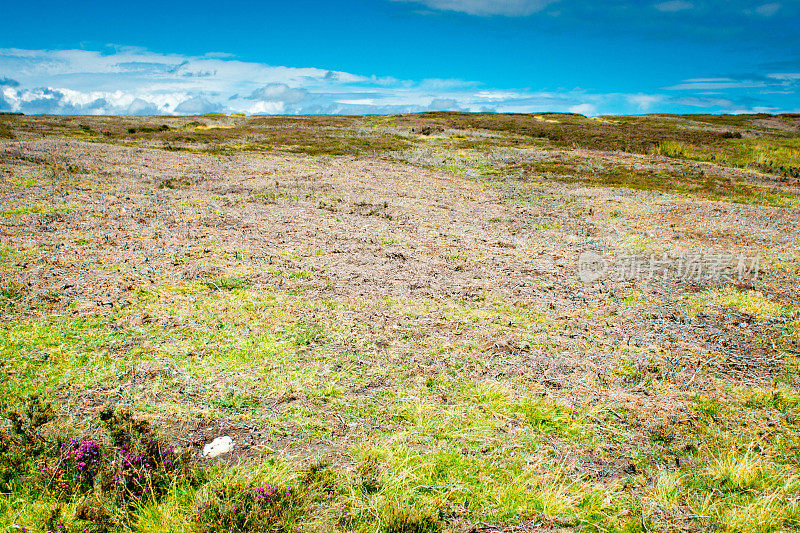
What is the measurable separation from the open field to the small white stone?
10cm

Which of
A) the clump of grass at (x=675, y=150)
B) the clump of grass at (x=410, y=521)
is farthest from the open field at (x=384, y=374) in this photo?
the clump of grass at (x=675, y=150)

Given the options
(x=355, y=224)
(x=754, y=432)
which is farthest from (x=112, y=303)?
(x=754, y=432)

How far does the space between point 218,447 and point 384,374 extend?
2150mm

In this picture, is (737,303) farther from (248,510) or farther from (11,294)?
(11,294)

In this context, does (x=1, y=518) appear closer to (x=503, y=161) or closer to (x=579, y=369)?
(x=579, y=369)

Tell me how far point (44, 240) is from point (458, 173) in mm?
20581

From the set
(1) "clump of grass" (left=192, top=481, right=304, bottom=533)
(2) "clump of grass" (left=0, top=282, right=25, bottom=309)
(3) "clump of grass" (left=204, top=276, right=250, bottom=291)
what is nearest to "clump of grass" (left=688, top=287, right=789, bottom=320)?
(1) "clump of grass" (left=192, top=481, right=304, bottom=533)

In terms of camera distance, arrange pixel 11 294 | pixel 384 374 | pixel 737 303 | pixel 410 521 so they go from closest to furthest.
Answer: pixel 410 521 < pixel 384 374 < pixel 11 294 < pixel 737 303

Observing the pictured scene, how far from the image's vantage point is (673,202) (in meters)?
17.4

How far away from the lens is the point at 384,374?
5473 millimetres

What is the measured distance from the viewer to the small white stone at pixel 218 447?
409cm

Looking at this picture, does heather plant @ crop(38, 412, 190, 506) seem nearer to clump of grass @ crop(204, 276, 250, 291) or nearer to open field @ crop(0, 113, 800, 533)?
open field @ crop(0, 113, 800, 533)

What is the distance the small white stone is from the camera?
409 centimetres

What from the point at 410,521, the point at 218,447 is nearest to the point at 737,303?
the point at 410,521
